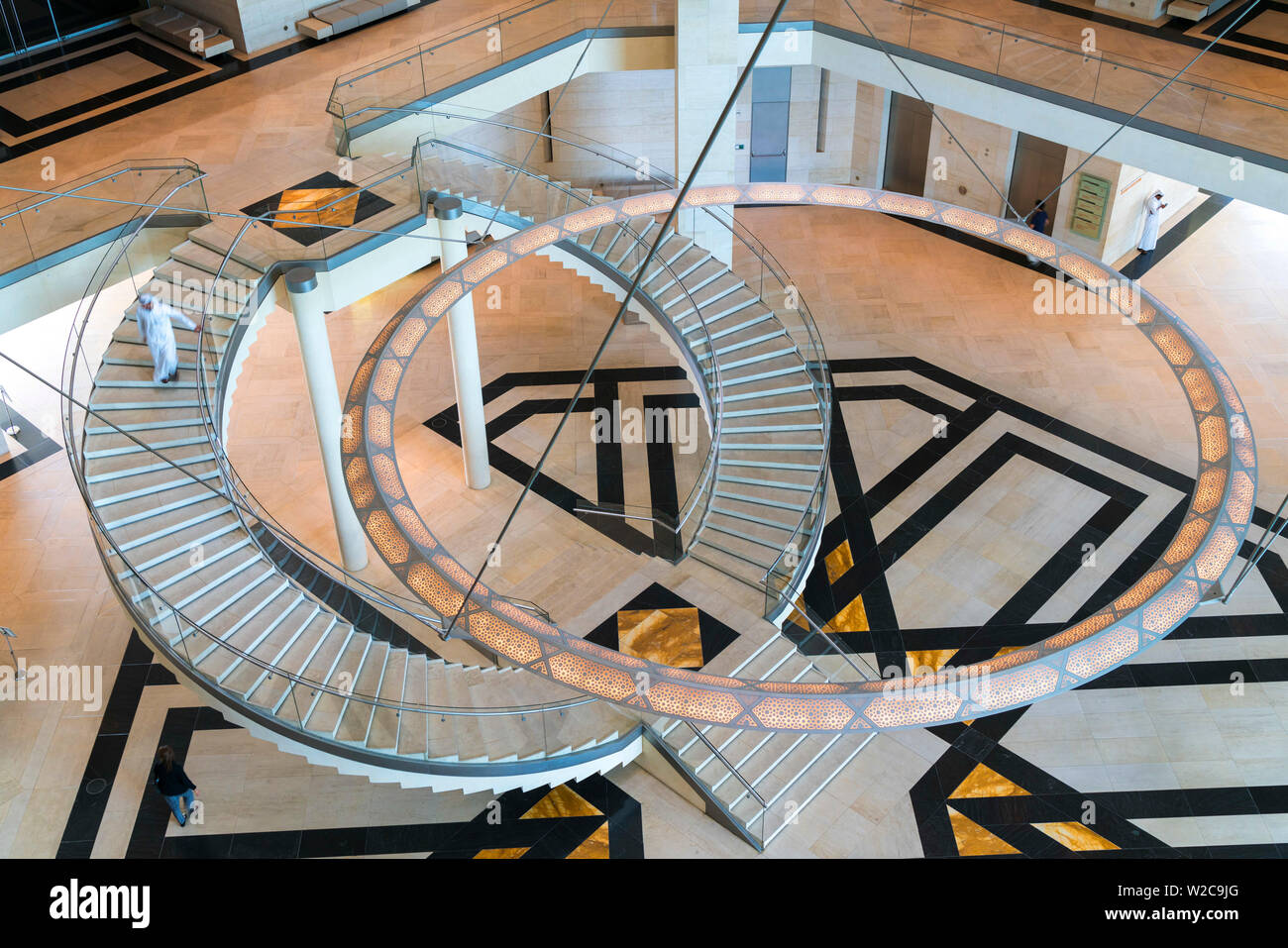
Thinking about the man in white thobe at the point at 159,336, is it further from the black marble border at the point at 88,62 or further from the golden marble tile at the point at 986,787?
the golden marble tile at the point at 986,787

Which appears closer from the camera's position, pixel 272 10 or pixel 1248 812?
pixel 1248 812

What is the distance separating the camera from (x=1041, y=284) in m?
21.1

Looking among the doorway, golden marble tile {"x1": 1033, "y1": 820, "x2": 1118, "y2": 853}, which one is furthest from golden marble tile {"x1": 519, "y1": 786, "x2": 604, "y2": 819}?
the doorway

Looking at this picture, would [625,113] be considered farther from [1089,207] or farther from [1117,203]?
[1117,203]

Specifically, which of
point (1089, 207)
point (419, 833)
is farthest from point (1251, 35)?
point (419, 833)

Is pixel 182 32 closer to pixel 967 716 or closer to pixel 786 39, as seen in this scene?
pixel 786 39

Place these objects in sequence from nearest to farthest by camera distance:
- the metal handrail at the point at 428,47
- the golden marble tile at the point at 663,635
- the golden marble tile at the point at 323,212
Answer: the golden marble tile at the point at 323,212, the golden marble tile at the point at 663,635, the metal handrail at the point at 428,47

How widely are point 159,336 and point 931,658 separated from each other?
9.65 m

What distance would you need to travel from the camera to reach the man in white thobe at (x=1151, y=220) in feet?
69.9

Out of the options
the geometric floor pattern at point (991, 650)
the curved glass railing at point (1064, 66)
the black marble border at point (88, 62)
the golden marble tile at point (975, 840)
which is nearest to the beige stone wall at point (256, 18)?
the black marble border at point (88, 62)

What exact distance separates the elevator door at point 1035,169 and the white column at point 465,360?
1049 cm

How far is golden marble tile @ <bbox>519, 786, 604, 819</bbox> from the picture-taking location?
43.3 feet

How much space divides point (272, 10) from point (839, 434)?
11444 millimetres

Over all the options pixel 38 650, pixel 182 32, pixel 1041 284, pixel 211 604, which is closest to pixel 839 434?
pixel 1041 284
